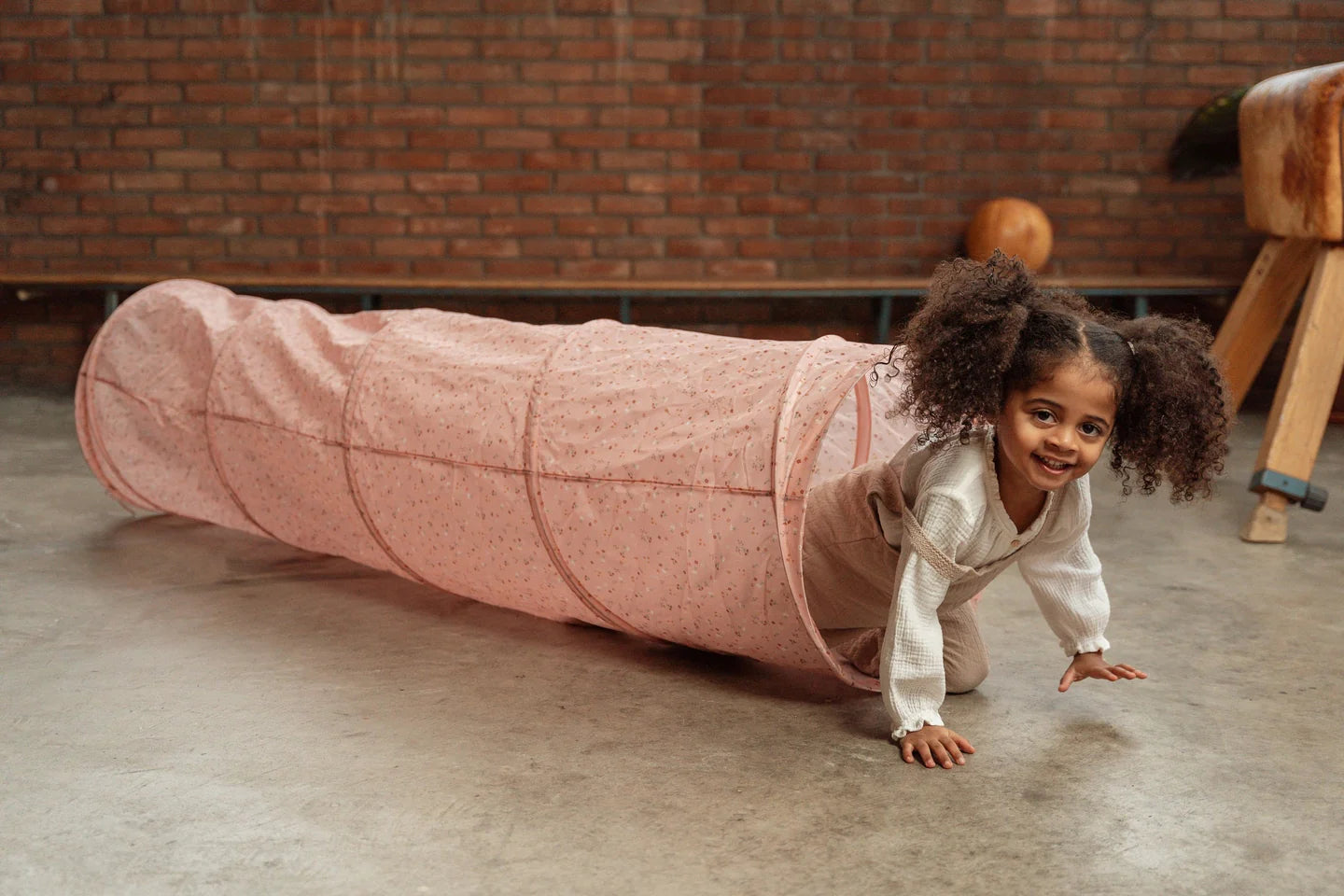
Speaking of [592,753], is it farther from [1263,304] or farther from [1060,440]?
[1263,304]

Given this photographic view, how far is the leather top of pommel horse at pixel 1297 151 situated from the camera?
3119 mm

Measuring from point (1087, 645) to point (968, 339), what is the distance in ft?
1.81

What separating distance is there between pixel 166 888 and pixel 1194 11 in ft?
16.0

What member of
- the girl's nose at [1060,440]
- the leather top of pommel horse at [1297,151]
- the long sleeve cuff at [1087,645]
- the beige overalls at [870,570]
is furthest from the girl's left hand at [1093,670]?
the leather top of pommel horse at [1297,151]

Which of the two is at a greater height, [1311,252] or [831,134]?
[831,134]

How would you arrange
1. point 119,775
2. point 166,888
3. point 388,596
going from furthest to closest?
point 388,596 < point 119,775 < point 166,888

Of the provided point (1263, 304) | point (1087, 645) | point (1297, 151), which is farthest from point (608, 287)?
point (1087, 645)

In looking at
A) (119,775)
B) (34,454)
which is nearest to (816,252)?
(34,454)

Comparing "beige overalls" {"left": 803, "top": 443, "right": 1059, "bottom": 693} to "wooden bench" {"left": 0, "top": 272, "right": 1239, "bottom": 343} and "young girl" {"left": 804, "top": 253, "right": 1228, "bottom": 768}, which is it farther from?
"wooden bench" {"left": 0, "top": 272, "right": 1239, "bottom": 343}

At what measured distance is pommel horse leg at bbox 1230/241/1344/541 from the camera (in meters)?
3.11

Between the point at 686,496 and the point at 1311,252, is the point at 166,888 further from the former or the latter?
the point at 1311,252

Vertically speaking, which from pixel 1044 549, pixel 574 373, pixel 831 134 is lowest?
pixel 1044 549

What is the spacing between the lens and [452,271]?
5.16m

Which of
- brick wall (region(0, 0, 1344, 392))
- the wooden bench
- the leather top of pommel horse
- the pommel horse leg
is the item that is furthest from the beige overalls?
brick wall (region(0, 0, 1344, 392))
